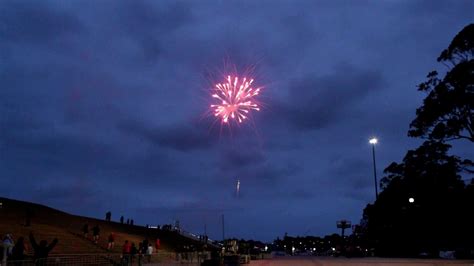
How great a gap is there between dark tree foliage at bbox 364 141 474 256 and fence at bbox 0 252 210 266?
91.9 ft

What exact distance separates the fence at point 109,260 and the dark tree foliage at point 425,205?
2801 centimetres

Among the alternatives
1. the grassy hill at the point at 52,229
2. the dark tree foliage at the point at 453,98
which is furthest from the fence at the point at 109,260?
the dark tree foliage at the point at 453,98

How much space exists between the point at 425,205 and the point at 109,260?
50.8 m

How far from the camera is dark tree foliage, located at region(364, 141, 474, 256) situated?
57281mm

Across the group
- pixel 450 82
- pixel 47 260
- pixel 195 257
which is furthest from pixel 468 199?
pixel 47 260

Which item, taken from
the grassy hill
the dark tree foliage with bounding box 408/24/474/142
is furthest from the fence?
the dark tree foliage with bounding box 408/24/474/142

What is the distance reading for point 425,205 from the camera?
65.8 m

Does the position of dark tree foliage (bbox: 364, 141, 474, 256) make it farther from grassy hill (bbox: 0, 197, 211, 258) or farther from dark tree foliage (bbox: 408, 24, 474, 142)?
grassy hill (bbox: 0, 197, 211, 258)

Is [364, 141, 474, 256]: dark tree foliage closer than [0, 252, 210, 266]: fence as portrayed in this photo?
No

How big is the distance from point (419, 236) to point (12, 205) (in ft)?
157

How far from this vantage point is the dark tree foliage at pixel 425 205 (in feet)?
188

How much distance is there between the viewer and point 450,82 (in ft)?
132

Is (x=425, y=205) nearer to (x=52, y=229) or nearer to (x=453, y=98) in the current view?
(x=453, y=98)

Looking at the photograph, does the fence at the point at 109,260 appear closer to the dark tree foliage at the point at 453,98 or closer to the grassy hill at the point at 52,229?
the grassy hill at the point at 52,229
